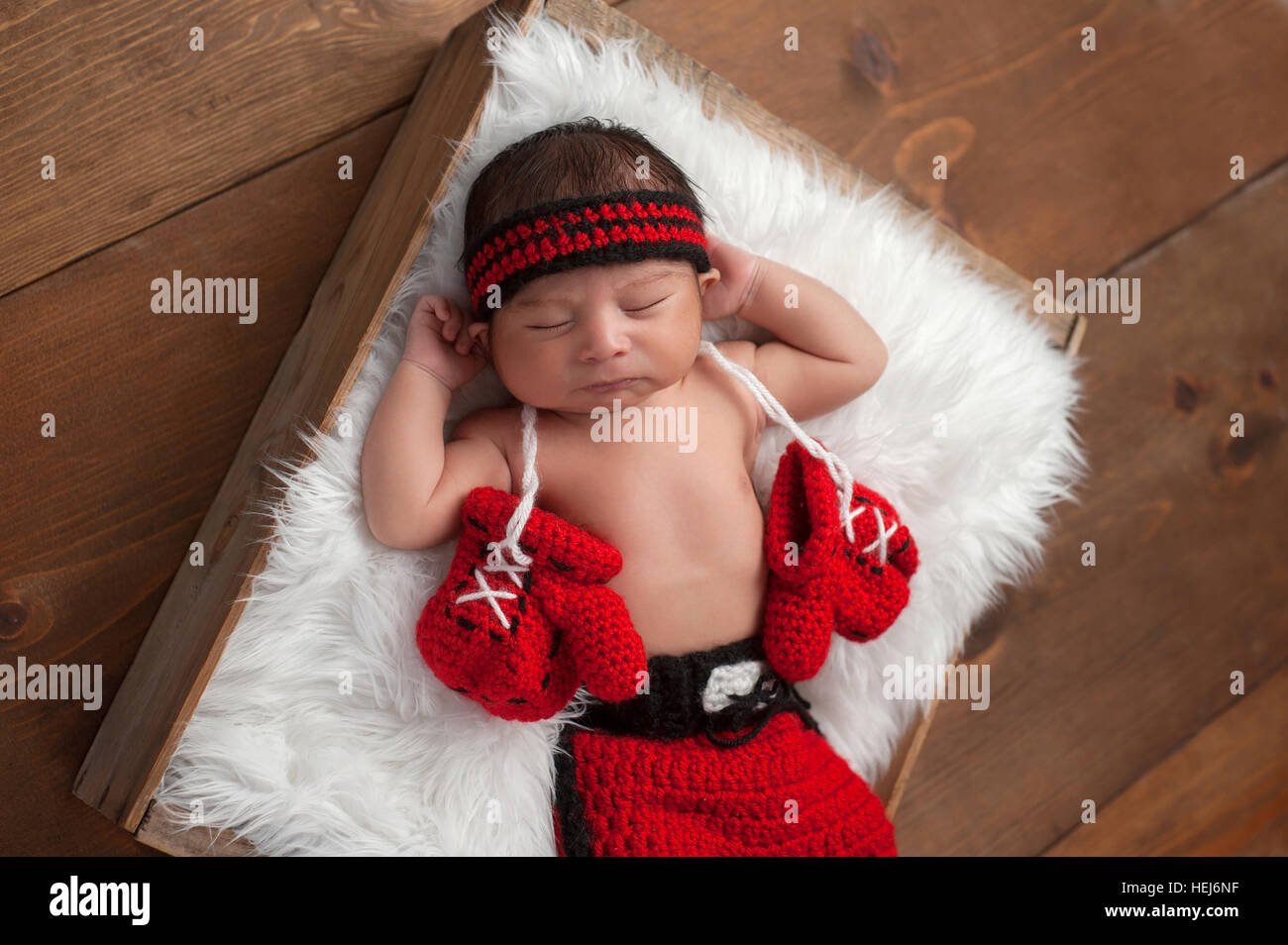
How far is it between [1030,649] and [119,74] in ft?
5.86

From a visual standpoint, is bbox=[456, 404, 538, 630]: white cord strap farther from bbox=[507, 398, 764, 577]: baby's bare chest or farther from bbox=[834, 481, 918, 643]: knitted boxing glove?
bbox=[834, 481, 918, 643]: knitted boxing glove

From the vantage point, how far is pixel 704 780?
1.24 m

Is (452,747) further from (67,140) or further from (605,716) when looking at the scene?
(67,140)

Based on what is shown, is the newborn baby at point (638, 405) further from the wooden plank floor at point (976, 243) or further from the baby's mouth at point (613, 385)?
the wooden plank floor at point (976, 243)

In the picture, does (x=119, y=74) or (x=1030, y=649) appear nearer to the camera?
(x=119, y=74)

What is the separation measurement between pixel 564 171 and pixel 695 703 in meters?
0.71

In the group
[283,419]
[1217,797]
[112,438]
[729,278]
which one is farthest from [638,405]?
[1217,797]

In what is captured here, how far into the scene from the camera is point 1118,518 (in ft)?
5.82

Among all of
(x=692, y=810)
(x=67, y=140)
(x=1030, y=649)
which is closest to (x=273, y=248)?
(x=67, y=140)

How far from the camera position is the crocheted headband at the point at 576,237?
3.58 feet

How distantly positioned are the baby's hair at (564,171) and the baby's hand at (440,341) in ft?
0.17

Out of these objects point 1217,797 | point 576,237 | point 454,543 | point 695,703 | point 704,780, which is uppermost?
point 576,237

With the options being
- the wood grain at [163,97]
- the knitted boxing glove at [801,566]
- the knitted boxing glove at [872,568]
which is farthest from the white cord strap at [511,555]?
the wood grain at [163,97]

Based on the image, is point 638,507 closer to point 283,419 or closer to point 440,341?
point 440,341
